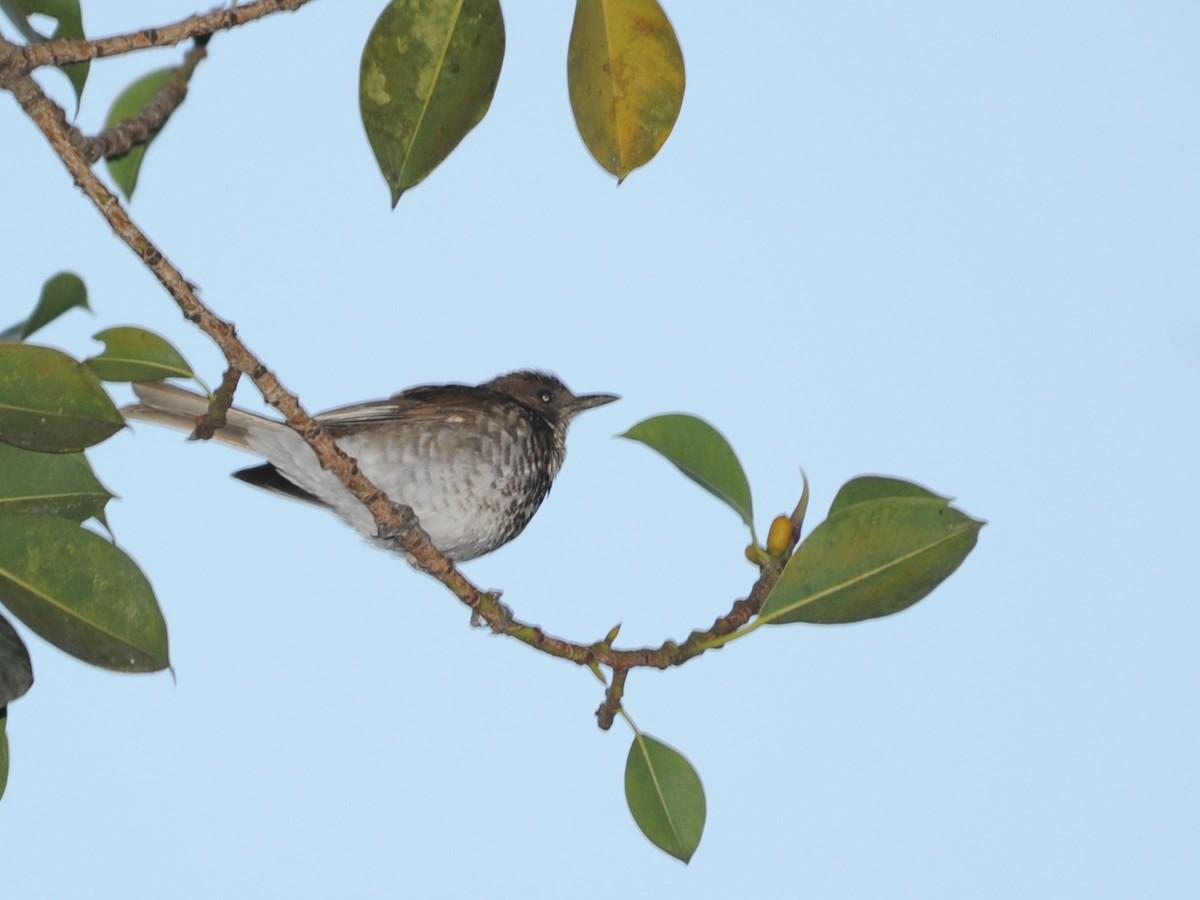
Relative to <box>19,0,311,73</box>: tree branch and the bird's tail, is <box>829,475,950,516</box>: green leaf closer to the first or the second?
<box>19,0,311,73</box>: tree branch

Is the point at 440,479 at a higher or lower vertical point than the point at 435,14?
lower

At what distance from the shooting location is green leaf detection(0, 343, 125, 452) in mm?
2732

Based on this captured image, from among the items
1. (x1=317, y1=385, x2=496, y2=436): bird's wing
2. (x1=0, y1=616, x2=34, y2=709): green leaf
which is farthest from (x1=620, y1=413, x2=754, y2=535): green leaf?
(x1=317, y1=385, x2=496, y2=436): bird's wing

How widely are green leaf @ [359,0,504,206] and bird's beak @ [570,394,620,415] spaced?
359 cm

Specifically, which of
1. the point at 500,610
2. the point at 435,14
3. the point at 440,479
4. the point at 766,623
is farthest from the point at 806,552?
the point at 440,479

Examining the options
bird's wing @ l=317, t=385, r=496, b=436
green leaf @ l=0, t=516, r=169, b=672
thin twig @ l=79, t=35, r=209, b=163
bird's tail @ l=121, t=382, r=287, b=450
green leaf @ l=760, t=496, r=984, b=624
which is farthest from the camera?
bird's wing @ l=317, t=385, r=496, b=436

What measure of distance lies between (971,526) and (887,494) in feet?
0.85

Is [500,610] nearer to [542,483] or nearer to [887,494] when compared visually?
[887,494]

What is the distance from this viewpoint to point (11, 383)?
2.73 meters

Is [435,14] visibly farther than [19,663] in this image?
Yes

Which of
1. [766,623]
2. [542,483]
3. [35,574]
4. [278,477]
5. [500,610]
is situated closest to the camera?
[35,574]

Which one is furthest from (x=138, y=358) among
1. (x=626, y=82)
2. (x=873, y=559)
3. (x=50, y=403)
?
(x=873, y=559)

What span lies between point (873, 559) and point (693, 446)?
646mm

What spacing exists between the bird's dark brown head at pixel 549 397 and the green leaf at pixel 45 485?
148 inches
